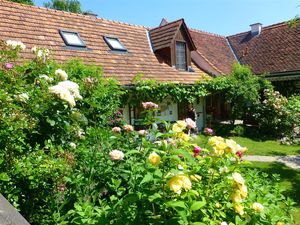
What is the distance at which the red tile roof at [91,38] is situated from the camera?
11.1 m

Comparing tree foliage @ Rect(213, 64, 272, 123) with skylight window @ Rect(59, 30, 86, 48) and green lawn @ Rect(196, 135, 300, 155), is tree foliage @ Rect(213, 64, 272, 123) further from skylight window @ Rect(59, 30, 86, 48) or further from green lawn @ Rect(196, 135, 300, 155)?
skylight window @ Rect(59, 30, 86, 48)

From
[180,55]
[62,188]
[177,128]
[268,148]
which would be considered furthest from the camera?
[180,55]

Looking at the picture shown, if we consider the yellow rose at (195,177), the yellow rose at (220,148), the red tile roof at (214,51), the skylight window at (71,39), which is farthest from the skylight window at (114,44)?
the yellow rose at (195,177)

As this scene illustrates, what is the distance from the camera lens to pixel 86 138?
3820 millimetres

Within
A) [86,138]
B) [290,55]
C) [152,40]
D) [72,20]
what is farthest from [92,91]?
[290,55]

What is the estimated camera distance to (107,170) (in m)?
2.95

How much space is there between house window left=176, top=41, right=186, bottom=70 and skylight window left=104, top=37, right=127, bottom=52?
2916 millimetres

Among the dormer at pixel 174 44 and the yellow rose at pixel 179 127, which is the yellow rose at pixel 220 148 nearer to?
the yellow rose at pixel 179 127

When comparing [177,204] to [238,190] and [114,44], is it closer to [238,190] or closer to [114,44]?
[238,190]

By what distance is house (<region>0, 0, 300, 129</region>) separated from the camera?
1160 centimetres

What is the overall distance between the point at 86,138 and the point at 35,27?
9303 mm

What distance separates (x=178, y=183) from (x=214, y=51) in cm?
1936

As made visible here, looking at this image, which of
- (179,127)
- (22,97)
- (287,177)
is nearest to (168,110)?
(287,177)

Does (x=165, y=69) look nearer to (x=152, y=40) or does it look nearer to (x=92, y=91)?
(x=152, y=40)
